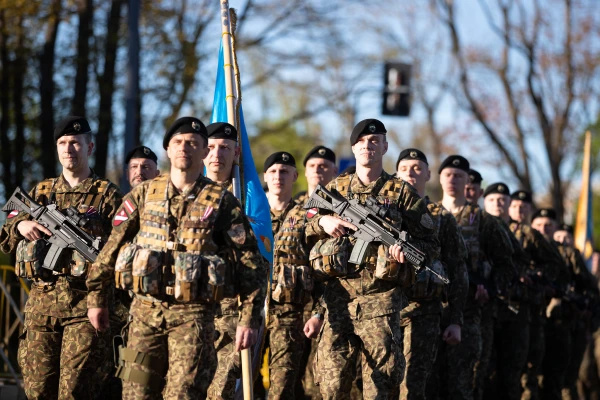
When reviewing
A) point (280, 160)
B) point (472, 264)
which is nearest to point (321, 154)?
point (280, 160)

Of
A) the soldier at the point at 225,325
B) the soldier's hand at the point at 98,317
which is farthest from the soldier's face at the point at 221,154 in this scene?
the soldier's hand at the point at 98,317

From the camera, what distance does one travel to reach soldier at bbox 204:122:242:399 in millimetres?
8086

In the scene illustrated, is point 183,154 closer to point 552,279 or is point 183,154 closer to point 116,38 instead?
point 552,279

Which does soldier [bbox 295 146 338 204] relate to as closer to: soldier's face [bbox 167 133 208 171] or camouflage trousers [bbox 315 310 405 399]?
camouflage trousers [bbox 315 310 405 399]

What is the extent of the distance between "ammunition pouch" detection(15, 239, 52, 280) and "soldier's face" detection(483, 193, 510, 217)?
580 cm

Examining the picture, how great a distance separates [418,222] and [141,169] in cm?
293

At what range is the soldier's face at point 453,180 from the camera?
34.1 feet

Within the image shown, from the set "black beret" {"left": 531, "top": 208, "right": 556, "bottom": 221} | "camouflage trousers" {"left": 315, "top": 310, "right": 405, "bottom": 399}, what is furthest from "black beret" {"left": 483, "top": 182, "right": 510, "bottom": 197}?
"camouflage trousers" {"left": 315, "top": 310, "right": 405, "bottom": 399}

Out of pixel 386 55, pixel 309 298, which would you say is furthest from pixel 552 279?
pixel 386 55

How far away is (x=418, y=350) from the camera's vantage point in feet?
28.5

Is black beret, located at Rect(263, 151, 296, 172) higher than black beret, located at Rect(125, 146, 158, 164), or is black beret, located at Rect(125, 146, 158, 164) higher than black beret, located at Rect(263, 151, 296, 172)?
black beret, located at Rect(125, 146, 158, 164)

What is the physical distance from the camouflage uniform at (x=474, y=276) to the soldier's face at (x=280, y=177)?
184 cm

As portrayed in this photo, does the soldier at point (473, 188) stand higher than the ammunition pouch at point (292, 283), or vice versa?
the soldier at point (473, 188)

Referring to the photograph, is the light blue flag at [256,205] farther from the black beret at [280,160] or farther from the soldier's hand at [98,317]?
the soldier's hand at [98,317]
